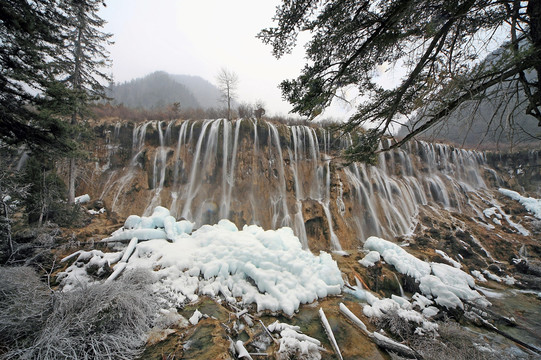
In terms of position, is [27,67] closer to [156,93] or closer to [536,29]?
[536,29]

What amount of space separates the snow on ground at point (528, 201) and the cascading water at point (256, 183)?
1051 cm

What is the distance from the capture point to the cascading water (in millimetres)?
13508

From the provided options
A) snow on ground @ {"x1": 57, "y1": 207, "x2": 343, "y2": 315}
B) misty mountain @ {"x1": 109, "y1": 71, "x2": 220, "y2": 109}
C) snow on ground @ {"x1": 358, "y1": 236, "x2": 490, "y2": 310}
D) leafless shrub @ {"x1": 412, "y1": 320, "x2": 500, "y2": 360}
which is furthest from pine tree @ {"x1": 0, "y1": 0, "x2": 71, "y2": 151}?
misty mountain @ {"x1": 109, "y1": 71, "x2": 220, "y2": 109}

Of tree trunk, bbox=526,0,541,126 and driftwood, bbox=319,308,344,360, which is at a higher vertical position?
tree trunk, bbox=526,0,541,126

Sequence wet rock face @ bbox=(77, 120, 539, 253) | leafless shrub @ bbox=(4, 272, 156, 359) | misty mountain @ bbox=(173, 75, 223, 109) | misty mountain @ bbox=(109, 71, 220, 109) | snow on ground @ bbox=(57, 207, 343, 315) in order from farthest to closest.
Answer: misty mountain @ bbox=(173, 75, 223, 109) < misty mountain @ bbox=(109, 71, 220, 109) < wet rock face @ bbox=(77, 120, 539, 253) < snow on ground @ bbox=(57, 207, 343, 315) < leafless shrub @ bbox=(4, 272, 156, 359)

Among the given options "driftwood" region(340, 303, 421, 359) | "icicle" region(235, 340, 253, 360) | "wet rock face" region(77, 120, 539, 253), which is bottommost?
"driftwood" region(340, 303, 421, 359)

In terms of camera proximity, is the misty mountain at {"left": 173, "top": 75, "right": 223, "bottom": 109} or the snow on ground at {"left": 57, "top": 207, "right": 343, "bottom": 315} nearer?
the snow on ground at {"left": 57, "top": 207, "right": 343, "bottom": 315}

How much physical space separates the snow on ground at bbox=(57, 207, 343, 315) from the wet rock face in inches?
283

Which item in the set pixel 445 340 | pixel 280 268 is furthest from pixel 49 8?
pixel 445 340

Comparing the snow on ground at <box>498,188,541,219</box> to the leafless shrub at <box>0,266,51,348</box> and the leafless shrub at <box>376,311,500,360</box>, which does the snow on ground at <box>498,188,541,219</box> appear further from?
the leafless shrub at <box>0,266,51,348</box>

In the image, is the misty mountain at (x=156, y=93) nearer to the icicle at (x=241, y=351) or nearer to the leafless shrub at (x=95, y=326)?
the leafless shrub at (x=95, y=326)

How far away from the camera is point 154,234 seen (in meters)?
5.85

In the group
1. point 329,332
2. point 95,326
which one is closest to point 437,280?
point 329,332

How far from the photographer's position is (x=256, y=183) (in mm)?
14734
